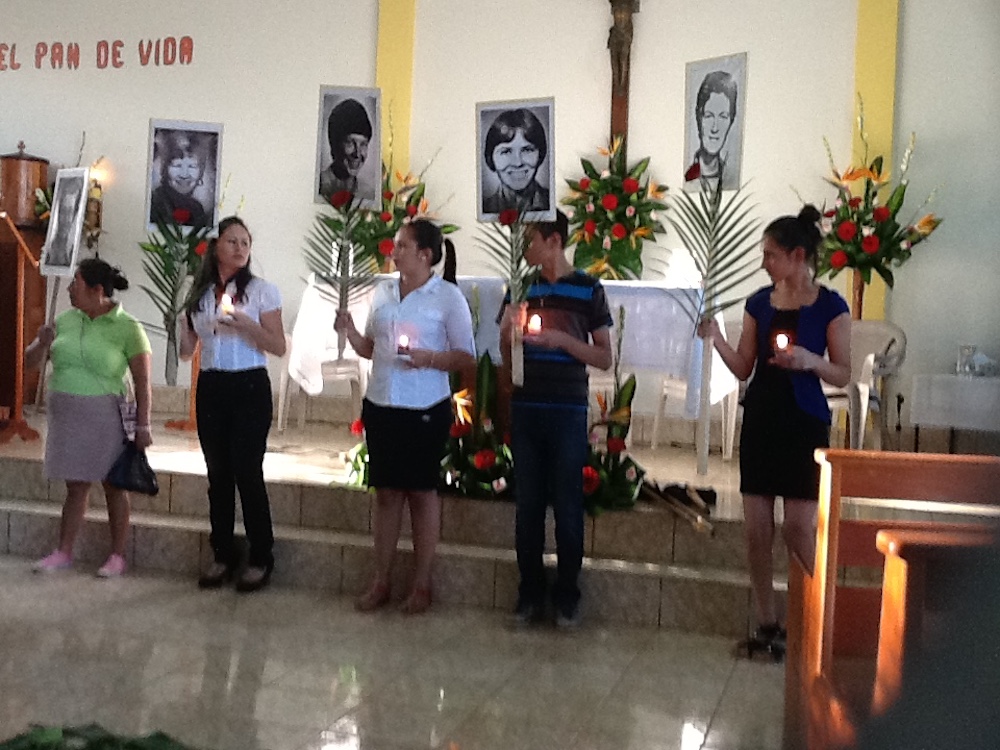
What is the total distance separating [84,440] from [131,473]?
23 centimetres

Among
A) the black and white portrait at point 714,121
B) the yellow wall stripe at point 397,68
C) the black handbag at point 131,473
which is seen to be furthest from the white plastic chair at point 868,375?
the yellow wall stripe at point 397,68

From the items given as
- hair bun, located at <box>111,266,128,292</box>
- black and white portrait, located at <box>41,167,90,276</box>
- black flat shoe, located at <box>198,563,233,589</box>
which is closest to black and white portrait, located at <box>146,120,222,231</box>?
hair bun, located at <box>111,266,128,292</box>

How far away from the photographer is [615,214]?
21.5 ft

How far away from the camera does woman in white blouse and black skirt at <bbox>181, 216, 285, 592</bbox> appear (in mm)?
3801

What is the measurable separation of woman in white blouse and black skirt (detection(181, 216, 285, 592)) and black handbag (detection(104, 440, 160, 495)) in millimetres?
277

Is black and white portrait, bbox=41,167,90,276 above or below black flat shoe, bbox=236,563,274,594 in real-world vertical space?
above

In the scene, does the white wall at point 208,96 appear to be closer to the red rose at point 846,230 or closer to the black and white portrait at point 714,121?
the black and white portrait at point 714,121

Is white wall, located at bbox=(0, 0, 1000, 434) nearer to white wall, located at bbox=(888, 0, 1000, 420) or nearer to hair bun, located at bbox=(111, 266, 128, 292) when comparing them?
white wall, located at bbox=(888, 0, 1000, 420)

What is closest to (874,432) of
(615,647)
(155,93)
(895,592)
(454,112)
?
(615,647)

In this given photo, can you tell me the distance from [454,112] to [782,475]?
4.71m

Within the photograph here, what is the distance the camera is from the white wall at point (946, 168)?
6.05 metres

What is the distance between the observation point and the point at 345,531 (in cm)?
444

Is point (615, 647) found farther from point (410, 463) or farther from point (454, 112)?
point (454, 112)

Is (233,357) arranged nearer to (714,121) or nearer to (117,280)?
(117,280)
